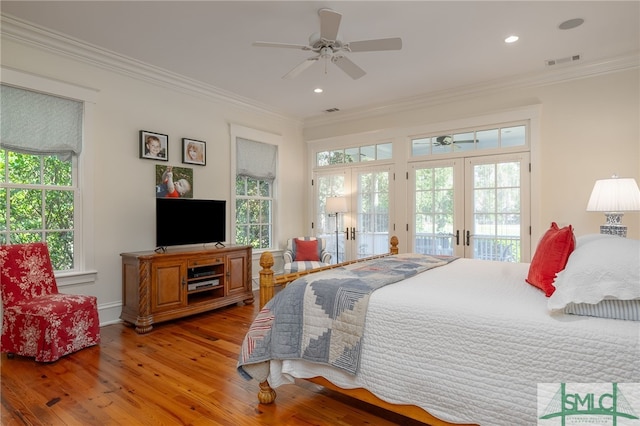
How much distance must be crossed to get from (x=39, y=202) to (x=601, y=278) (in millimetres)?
4330

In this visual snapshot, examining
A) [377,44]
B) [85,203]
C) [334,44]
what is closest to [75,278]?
[85,203]

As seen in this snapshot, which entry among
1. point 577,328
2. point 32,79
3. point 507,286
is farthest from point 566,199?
point 32,79

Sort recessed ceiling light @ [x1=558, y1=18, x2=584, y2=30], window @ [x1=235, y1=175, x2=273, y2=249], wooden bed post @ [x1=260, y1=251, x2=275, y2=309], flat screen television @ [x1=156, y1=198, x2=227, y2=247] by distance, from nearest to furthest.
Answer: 1. wooden bed post @ [x1=260, y1=251, x2=275, y2=309]
2. recessed ceiling light @ [x1=558, y1=18, x2=584, y2=30]
3. flat screen television @ [x1=156, y1=198, x2=227, y2=247]
4. window @ [x1=235, y1=175, x2=273, y2=249]

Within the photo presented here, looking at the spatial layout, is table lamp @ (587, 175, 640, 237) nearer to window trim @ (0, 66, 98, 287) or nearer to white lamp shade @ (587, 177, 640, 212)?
white lamp shade @ (587, 177, 640, 212)

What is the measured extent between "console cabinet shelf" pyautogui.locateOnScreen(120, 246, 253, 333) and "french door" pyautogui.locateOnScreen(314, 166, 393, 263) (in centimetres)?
192

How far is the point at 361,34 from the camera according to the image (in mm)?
3326

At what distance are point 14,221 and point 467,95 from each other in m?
5.24

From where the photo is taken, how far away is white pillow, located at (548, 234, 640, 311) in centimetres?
141

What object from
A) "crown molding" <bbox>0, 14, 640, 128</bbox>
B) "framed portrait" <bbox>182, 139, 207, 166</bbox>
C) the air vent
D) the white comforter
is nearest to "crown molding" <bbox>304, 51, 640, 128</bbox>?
"crown molding" <bbox>0, 14, 640, 128</bbox>

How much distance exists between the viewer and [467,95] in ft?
15.5

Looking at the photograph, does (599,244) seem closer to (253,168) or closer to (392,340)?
(392,340)

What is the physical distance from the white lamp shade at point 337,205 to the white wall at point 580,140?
7.70ft

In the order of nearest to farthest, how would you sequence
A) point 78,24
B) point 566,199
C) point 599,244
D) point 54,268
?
point 599,244 → point 78,24 → point 54,268 → point 566,199

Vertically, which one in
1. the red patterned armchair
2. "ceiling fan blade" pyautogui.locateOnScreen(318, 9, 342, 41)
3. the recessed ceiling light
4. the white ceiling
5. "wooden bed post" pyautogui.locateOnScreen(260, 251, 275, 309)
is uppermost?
the white ceiling
